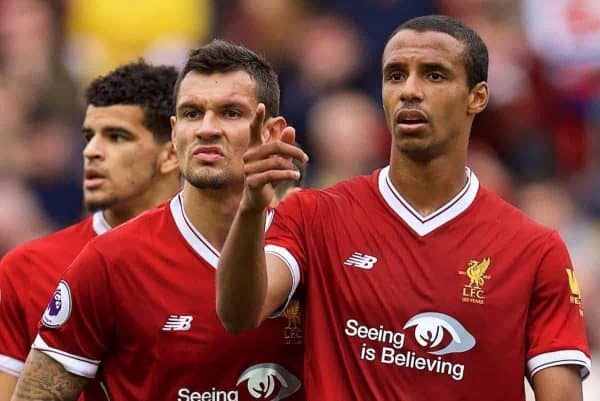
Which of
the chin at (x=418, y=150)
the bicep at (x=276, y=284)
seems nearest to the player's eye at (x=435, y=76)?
the chin at (x=418, y=150)

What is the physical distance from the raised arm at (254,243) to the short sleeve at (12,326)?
1.57m

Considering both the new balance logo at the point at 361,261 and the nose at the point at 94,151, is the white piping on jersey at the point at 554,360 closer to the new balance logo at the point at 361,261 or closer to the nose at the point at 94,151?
the new balance logo at the point at 361,261

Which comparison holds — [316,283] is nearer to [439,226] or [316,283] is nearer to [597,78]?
[439,226]

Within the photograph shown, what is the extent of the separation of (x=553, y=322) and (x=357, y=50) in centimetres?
622

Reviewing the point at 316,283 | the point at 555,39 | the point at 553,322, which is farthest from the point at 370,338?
the point at 555,39

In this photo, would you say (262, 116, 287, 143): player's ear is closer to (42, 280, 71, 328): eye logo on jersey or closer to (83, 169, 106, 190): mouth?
(42, 280, 71, 328): eye logo on jersey

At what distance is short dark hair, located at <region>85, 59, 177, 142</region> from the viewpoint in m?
7.93

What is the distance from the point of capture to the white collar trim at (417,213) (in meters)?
6.64

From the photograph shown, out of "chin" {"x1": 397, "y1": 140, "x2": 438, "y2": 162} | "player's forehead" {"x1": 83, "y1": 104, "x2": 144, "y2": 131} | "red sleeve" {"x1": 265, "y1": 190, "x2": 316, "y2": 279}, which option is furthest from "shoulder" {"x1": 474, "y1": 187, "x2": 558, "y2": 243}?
"player's forehead" {"x1": 83, "y1": 104, "x2": 144, "y2": 131}

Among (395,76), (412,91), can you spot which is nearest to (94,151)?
(395,76)

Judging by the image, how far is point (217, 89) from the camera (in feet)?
21.8

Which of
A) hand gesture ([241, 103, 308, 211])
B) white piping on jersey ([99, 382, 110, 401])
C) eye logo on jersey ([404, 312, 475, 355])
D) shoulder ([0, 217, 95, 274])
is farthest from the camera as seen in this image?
shoulder ([0, 217, 95, 274])

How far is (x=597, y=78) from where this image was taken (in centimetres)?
1163

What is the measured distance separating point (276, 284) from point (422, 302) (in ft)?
1.95
